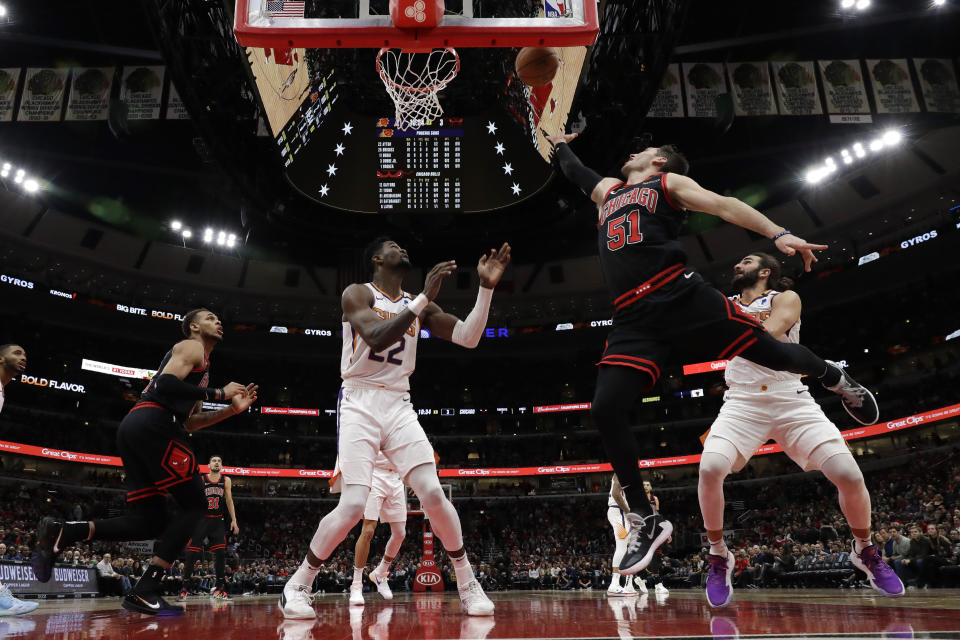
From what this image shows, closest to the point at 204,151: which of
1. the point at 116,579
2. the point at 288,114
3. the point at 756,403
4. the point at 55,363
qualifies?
the point at 288,114

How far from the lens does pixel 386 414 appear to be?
14.4 ft

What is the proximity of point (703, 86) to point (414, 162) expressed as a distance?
6895mm

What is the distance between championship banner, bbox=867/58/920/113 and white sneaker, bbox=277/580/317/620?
16.0 metres

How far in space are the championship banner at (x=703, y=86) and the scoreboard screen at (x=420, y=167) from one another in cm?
534

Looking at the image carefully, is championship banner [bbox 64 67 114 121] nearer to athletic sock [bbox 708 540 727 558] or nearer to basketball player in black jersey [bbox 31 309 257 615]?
basketball player in black jersey [bbox 31 309 257 615]

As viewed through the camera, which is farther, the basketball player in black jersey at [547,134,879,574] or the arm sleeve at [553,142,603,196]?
the arm sleeve at [553,142,603,196]

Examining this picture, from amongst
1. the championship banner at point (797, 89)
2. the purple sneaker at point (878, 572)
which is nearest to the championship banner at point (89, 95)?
the championship banner at point (797, 89)

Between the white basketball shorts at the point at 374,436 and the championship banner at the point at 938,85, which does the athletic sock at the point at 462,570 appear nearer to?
the white basketball shorts at the point at 374,436

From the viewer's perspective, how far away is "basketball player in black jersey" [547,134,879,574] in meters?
3.39

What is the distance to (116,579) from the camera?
15070mm

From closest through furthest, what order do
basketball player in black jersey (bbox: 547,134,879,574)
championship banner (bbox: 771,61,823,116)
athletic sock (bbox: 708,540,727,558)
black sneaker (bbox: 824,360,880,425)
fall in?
basketball player in black jersey (bbox: 547,134,879,574)
black sneaker (bbox: 824,360,880,425)
athletic sock (bbox: 708,540,727,558)
championship banner (bbox: 771,61,823,116)

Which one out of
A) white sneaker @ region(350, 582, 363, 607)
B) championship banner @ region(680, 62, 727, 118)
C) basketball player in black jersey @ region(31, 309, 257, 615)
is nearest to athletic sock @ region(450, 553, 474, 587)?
basketball player in black jersey @ region(31, 309, 257, 615)

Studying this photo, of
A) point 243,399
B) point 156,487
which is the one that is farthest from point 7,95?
point 156,487

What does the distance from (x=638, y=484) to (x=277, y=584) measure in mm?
21241
